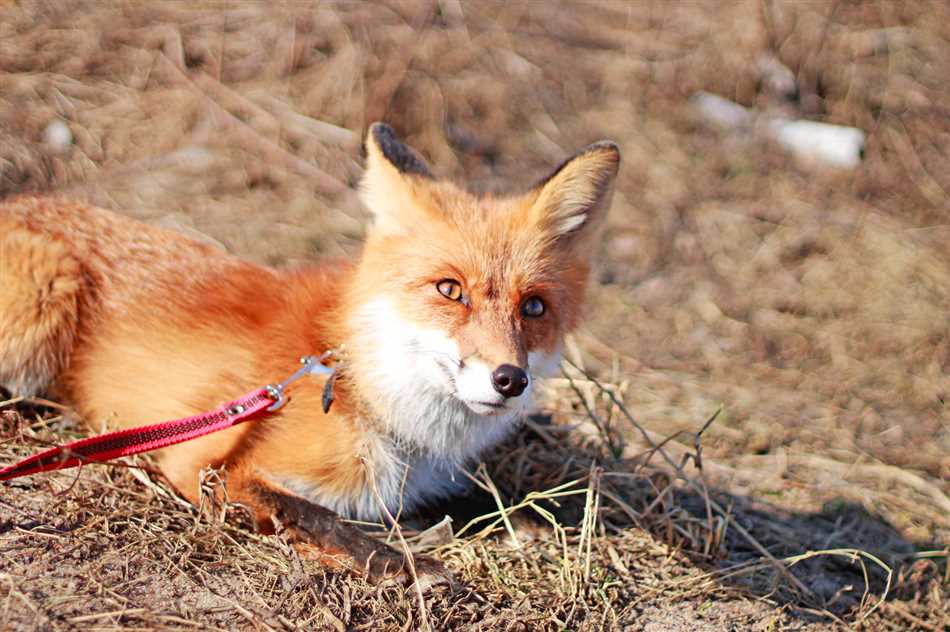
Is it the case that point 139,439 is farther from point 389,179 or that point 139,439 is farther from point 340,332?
point 389,179

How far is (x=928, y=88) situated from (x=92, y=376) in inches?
301

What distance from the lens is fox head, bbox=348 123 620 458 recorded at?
2.69m

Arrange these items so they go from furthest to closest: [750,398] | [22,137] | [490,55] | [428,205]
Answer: [490,55] → [22,137] → [750,398] → [428,205]

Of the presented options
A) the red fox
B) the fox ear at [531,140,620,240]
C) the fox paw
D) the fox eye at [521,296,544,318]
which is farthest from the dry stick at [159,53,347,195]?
the fox paw

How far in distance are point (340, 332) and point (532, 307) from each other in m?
0.75

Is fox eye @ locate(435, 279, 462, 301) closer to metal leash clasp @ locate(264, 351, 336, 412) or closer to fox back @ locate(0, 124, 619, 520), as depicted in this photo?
fox back @ locate(0, 124, 619, 520)

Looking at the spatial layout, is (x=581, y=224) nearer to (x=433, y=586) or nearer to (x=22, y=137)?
(x=433, y=586)

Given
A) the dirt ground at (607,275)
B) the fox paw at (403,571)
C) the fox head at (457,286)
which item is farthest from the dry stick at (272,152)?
the fox paw at (403,571)

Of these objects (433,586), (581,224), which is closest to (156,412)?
(433,586)

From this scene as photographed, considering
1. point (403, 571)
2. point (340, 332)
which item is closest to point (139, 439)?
point (340, 332)

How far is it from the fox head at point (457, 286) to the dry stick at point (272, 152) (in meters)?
2.88

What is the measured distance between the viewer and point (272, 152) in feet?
19.9

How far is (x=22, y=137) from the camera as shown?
5336mm

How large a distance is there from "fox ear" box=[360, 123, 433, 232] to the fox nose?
873 mm
